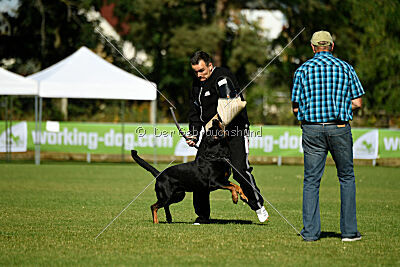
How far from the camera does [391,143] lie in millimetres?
22438

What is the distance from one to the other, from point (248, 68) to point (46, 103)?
11.9m

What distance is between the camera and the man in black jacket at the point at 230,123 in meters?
7.79

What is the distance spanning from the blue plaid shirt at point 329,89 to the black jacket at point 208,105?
4.49ft

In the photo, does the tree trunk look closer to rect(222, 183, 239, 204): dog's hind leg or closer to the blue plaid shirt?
rect(222, 183, 239, 204): dog's hind leg

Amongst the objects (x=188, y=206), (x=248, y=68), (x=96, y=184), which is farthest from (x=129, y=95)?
(x=248, y=68)

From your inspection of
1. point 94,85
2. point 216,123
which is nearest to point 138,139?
point 94,85

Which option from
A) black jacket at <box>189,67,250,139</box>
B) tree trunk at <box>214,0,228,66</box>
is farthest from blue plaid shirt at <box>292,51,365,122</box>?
tree trunk at <box>214,0,228,66</box>

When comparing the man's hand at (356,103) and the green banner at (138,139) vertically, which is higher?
the man's hand at (356,103)

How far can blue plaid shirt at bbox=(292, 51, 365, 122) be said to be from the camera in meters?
6.49

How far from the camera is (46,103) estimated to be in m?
30.3

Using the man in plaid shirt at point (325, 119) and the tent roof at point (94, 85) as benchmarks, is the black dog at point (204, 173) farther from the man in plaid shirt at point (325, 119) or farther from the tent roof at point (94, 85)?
the tent roof at point (94, 85)

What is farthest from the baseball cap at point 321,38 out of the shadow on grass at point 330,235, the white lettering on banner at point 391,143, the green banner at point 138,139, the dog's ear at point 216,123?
the white lettering on banner at point 391,143

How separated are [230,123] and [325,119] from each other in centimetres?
153

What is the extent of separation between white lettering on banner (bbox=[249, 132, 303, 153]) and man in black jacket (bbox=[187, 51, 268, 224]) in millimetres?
14124
